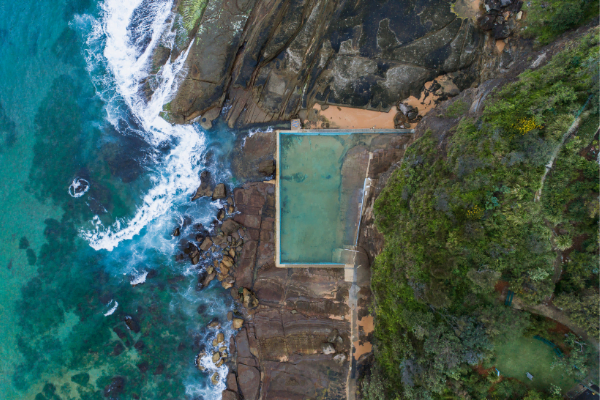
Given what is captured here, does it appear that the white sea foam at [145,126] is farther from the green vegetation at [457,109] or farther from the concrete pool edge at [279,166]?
the green vegetation at [457,109]

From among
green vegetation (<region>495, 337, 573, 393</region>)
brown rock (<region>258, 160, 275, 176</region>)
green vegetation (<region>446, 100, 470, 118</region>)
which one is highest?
green vegetation (<region>446, 100, 470, 118</region>)

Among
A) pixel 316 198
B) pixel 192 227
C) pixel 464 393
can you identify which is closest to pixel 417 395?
pixel 464 393

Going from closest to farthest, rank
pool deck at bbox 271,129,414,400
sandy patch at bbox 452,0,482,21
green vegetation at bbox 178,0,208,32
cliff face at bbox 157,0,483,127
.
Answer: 1. sandy patch at bbox 452,0,482,21
2. cliff face at bbox 157,0,483,127
3. pool deck at bbox 271,129,414,400
4. green vegetation at bbox 178,0,208,32

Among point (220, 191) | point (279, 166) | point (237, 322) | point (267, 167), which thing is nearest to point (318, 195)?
point (279, 166)

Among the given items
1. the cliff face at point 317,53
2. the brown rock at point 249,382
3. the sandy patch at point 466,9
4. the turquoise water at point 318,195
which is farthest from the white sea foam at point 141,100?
the sandy patch at point 466,9

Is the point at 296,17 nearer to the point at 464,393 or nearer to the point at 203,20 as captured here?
the point at 203,20

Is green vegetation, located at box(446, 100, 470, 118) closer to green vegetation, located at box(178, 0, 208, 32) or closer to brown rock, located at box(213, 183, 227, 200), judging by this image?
brown rock, located at box(213, 183, 227, 200)

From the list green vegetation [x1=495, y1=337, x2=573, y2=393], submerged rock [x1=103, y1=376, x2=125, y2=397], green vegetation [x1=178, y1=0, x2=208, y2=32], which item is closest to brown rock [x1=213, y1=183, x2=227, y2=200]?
green vegetation [x1=178, y1=0, x2=208, y2=32]
